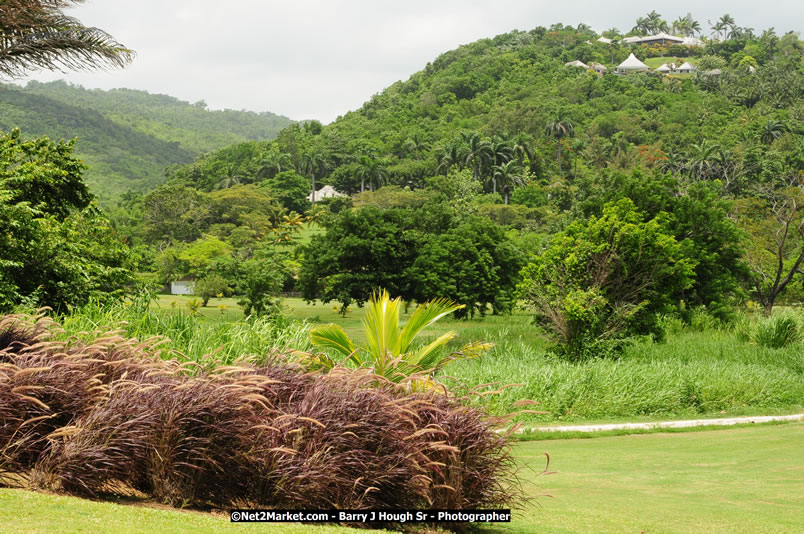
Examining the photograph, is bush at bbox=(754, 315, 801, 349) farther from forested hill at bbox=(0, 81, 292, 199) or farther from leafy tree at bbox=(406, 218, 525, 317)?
forested hill at bbox=(0, 81, 292, 199)

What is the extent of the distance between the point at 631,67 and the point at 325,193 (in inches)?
3987

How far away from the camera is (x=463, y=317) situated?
4762 centimetres

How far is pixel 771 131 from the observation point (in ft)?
354

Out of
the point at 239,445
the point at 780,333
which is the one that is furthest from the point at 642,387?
the point at 239,445

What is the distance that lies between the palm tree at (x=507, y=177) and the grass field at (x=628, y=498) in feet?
289

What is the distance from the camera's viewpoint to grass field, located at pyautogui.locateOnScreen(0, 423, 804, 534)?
4754 millimetres

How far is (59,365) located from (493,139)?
112 m

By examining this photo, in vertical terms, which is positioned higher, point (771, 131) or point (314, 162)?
point (771, 131)

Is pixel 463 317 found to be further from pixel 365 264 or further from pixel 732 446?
pixel 732 446

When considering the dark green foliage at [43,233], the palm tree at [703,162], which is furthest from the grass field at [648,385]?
the palm tree at [703,162]

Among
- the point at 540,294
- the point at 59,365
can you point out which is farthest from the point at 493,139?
the point at 59,365

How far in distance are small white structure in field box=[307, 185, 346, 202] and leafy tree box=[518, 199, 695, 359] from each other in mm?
86324

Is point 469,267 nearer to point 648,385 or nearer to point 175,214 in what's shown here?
point 648,385

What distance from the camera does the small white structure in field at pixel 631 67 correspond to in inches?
7003
